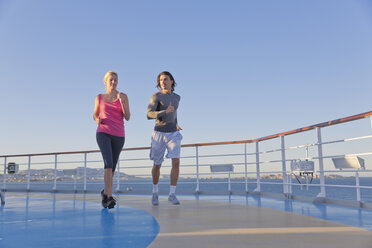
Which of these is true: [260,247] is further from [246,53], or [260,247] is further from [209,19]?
[246,53]

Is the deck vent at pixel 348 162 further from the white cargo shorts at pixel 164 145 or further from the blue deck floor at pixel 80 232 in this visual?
the blue deck floor at pixel 80 232

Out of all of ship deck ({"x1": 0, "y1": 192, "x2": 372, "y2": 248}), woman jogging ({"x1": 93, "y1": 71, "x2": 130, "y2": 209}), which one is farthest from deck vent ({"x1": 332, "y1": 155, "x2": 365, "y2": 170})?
woman jogging ({"x1": 93, "y1": 71, "x2": 130, "y2": 209})

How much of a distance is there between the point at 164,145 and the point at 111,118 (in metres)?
0.56

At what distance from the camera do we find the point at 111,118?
6.84 feet

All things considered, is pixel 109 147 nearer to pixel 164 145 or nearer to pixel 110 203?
pixel 110 203

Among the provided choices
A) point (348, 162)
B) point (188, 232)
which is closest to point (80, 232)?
point (188, 232)

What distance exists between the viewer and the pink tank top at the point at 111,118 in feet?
6.79

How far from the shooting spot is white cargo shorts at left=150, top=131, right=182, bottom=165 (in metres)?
2.38

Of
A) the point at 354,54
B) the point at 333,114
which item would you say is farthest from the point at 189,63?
the point at 333,114

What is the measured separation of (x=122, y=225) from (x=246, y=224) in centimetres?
63

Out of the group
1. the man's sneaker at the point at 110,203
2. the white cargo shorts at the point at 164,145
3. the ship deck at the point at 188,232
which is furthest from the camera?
the white cargo shorts at the point at 164,145

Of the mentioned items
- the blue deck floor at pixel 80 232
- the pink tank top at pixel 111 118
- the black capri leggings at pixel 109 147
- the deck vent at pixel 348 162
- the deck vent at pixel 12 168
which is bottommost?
the blue deck floor at pixel 80 232

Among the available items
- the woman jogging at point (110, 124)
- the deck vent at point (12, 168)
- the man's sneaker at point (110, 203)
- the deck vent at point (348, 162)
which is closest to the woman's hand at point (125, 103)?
the woman jogging at point (110, 124)

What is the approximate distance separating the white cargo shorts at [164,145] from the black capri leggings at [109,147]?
1.26ft
